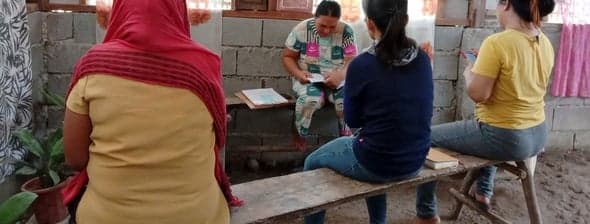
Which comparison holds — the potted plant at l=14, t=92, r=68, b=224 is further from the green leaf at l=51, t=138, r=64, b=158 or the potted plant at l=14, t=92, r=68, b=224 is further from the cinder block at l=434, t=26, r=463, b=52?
the cinder block at l=434, t=26, r=463, b=52

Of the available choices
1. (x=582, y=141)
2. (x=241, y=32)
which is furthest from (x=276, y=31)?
(x=582, y=141)

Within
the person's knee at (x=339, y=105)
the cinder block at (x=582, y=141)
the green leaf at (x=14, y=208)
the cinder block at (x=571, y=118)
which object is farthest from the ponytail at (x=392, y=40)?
the cinder block at (x=582, y=141)

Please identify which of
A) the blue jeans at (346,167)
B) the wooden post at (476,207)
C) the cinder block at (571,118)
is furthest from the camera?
the cinder block at (571,118)

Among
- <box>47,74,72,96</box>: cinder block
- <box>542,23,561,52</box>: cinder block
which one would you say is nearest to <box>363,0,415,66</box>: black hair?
<box>47,74,72,96</box>: cinder block

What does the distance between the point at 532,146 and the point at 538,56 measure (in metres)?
0.40

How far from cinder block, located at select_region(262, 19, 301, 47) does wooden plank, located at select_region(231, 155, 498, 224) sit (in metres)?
1.49

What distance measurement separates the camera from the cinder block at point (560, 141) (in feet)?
13.6

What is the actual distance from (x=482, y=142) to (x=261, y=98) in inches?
53.1

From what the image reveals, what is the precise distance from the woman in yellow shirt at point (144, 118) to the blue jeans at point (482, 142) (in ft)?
4.46

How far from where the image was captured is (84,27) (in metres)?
3.39

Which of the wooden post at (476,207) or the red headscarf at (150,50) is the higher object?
the red headscarf at (150,50)

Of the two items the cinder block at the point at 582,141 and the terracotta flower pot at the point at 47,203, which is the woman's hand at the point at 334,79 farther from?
the cinder block at the point at 582,141

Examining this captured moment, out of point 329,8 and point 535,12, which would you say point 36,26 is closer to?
point 329,8

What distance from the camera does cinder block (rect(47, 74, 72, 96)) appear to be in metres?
3.42
